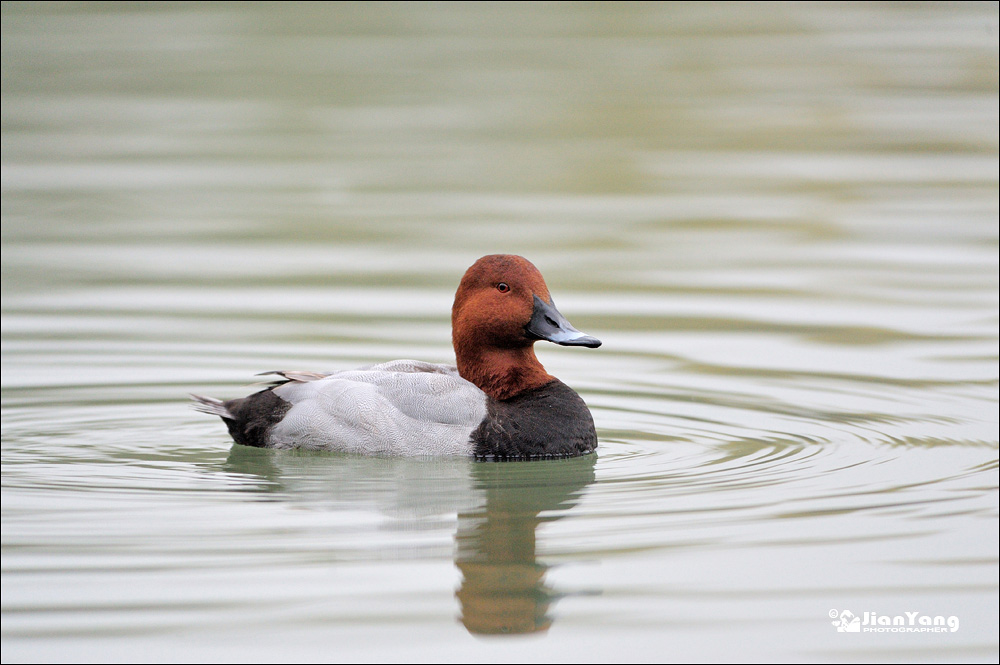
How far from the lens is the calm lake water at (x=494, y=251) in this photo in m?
5.21

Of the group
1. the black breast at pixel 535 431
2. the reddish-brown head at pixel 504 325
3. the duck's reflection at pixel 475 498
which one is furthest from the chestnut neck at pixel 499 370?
the duck's reflection at pixel 475 498

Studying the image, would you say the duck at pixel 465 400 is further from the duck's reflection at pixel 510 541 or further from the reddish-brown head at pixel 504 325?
the duck's reflection at pixel 510 541

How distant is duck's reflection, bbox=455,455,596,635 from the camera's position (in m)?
4.91

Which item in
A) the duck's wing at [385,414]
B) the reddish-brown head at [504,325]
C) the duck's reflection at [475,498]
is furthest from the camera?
the reddish-brown head at [504,325]

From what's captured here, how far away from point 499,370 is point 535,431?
0.40m

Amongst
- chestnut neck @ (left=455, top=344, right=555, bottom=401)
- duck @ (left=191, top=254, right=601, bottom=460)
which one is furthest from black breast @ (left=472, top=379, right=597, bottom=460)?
chestnut neck @ (left=455, top=344, right=555, bottom=401)

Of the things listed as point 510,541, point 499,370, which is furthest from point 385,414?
point 510,541

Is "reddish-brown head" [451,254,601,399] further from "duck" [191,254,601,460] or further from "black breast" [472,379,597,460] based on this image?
"black breast" [472,379,597,460]

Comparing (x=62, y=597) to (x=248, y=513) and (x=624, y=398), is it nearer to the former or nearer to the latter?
(x=248, y=513)

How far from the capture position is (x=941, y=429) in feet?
23.8

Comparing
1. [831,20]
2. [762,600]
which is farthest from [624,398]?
[831,20]

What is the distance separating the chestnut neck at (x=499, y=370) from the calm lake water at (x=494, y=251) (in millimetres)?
500

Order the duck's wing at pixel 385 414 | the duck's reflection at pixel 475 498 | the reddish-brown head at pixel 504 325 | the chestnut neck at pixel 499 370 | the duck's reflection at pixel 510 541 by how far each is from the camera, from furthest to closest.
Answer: the chestnut neck at pixel 499 370 < the reddish-brown head at pixel 504 325 < the duck's wing at pixel 385 414 < the duck's reflection at pixel 475 498 < the duck's reflection at pixel 510 541

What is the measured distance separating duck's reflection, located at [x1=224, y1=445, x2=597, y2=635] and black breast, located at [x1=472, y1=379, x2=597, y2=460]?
0.16 ft
